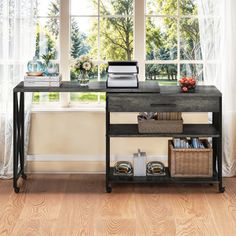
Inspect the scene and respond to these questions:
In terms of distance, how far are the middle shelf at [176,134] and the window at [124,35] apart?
52 centimetres

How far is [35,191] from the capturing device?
5.30 meters

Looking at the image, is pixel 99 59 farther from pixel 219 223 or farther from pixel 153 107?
pixel 219 223

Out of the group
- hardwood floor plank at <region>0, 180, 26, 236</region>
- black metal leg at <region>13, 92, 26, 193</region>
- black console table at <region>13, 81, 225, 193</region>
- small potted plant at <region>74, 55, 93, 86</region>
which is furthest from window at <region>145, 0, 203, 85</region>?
hardwood floor plank at <region>0, 180, 26, 236</region>

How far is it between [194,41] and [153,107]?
37.0 inches

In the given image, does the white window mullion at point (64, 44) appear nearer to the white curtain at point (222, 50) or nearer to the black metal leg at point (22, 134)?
the black metal leg at point (22, 134)

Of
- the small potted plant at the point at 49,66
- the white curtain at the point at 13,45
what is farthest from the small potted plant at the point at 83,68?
the white curtain at the point at 13,45

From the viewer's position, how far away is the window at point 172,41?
18.9ft

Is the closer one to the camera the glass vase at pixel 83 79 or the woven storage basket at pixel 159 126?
the woven storage basket at pixel 159 126

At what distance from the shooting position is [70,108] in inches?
229

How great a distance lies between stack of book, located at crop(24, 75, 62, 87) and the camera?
17.2 ft

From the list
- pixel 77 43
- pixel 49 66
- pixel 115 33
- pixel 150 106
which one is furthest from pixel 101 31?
pixel 150 106

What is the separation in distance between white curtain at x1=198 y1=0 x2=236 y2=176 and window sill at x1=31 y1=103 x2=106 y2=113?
970 mm

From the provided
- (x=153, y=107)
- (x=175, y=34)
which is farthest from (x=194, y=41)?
(x=153, y=107)

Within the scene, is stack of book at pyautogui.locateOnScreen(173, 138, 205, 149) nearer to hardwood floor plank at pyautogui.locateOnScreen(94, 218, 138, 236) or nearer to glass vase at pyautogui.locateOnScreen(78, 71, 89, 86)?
glass vase at pyautogui.locateOnScreen(78, 71, 89, 86)
